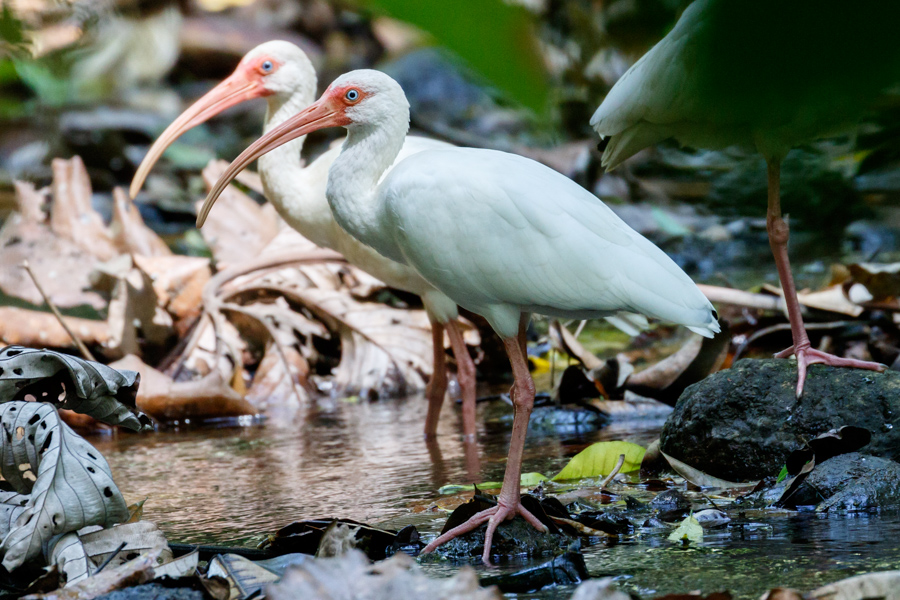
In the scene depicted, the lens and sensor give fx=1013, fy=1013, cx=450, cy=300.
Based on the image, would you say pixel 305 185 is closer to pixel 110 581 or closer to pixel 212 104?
pixel 212 104

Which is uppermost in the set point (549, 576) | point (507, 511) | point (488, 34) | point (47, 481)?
point (488, 34)

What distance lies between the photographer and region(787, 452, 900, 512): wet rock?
3.03m

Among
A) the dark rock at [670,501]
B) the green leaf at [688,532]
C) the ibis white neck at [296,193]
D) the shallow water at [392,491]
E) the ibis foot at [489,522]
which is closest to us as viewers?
the shallow water at [392,491]

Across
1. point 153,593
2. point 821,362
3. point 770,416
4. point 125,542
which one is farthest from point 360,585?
point 821,362

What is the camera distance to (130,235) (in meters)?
7.78

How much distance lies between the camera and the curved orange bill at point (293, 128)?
13.5ft

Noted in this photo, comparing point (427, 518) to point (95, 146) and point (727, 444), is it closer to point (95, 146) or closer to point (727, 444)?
point (727, 444)

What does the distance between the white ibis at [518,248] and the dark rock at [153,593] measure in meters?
1.15

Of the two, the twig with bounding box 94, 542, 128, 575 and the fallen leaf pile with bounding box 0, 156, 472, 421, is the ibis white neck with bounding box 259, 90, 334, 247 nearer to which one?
the fallen leaf pile with bounding box 0, 156, 472, 421

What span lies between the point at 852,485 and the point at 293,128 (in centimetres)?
261

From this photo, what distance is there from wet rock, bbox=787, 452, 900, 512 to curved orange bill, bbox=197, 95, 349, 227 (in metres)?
2.23

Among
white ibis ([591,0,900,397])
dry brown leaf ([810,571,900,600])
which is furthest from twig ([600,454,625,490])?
white ibis ([591,0,900,397])

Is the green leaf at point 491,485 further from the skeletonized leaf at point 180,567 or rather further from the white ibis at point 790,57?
the white ibis at point 790,57

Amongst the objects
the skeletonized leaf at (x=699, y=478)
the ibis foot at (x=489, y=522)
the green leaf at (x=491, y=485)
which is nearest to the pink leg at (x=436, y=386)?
the green leaf at (x=491, y=485)
